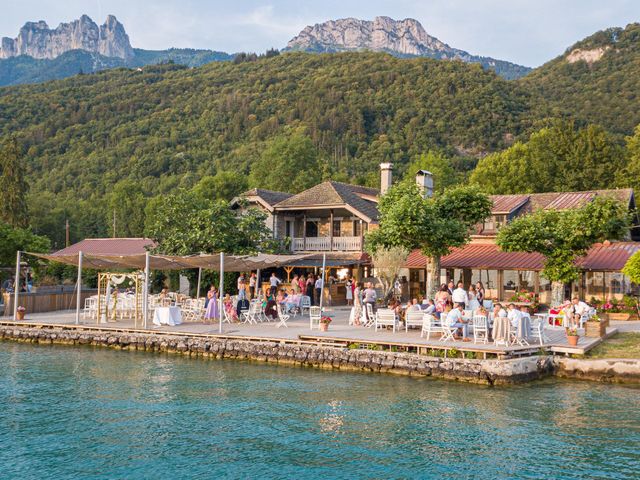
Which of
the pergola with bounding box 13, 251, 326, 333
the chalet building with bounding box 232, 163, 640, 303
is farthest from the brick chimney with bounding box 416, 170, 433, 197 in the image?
the pergola with bounding box 13, 251, 326, 333

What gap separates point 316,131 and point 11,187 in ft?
191

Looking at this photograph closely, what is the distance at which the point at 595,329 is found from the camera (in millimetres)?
20469

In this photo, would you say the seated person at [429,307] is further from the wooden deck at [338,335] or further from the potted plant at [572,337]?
the potted plant at [572,337]

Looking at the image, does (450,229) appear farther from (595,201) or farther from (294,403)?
(294,403)

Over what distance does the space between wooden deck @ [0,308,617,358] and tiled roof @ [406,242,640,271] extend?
6.91m

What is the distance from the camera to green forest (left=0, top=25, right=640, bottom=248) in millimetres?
56219

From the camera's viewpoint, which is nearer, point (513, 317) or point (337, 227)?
point (513, 317)

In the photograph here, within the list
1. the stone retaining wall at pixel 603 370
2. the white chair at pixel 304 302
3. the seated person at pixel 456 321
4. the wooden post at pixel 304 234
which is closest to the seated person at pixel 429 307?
the seated person at pixel 456 321

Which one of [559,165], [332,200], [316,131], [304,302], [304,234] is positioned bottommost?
[304,302]

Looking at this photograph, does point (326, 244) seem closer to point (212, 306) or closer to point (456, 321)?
point (212, 306)

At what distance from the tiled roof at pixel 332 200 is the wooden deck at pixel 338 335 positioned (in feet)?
32.3

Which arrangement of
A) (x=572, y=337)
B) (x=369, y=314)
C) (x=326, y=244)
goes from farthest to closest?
(x=326, y=244), (x=369, y=314), (x=572, y=337)

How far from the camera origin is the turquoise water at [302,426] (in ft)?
37.1

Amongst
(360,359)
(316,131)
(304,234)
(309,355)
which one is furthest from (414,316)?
(316,131)
